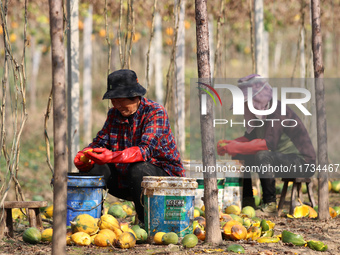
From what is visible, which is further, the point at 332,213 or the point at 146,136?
the point at 332,213

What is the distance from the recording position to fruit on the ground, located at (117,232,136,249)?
2.56m

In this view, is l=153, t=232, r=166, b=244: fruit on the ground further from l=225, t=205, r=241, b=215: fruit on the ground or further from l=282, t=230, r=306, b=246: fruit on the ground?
l=225, t=205, r=241, b=215: fruit on the ground

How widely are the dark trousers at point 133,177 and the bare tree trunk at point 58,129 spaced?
93 cm

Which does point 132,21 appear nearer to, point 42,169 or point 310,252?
point 310,252

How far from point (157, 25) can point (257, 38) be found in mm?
4664

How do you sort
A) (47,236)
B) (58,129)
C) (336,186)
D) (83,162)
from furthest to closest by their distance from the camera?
(336,186) → (83,162) → (47,236) → (58,129)

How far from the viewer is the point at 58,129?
1.93 meters

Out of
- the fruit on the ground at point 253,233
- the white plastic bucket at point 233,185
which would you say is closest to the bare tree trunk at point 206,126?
the fruit on the ground at point 253,233

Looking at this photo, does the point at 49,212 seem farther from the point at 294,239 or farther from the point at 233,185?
the point at 294,239

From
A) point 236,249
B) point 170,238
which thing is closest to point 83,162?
point 170,238

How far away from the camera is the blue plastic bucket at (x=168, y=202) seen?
9.02 feet

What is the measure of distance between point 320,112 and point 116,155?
159 cm

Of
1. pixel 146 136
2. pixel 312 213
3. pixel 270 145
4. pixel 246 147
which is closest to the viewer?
pixel 146 136

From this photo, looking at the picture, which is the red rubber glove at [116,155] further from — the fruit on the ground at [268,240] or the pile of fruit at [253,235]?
the fruit on the ground at [268,240]
